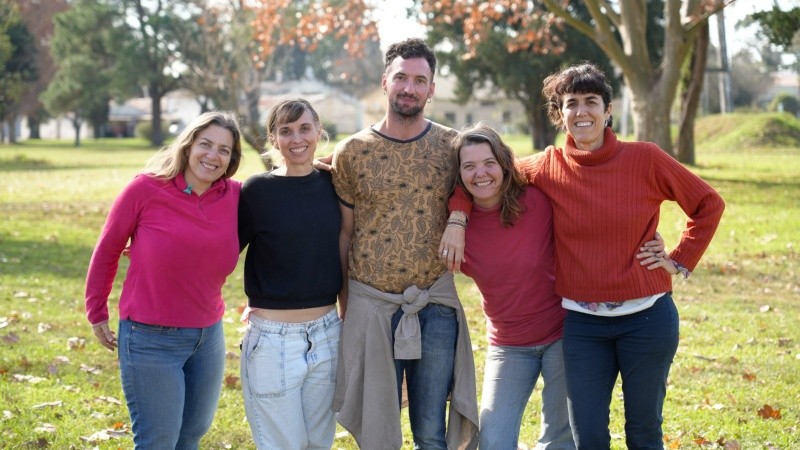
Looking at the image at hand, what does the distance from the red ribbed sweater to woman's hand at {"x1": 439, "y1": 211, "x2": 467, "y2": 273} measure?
0.48m

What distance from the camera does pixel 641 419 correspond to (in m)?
4.27

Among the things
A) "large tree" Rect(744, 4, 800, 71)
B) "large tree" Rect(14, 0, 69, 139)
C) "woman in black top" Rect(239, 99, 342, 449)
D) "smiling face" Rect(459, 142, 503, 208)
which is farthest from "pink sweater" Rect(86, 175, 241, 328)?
"large tree" Rect(14, 0, 69, 139)

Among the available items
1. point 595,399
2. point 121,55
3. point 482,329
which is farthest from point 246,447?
point 121,55

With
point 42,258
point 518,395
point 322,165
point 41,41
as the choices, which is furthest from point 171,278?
point 41,41

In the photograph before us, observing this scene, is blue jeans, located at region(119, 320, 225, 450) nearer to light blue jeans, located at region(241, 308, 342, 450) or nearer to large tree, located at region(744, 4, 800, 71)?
light blue jeans, located at region(241, 308, 342, 450)

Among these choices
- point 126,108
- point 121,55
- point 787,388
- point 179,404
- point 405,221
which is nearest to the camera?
point 179,404

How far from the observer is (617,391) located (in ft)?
22.8

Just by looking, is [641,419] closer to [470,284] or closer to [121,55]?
[470,284]

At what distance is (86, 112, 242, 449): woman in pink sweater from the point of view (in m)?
4.13

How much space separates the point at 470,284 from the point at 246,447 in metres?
6.12

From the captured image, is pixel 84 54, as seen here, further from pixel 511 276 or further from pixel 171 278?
pixel 511 276

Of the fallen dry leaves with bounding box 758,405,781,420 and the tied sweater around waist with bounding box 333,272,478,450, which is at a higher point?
the tied sweater around waist with bounding box 333,272,478,450

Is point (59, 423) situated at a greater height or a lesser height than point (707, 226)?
lesser

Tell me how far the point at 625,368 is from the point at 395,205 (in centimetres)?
135
